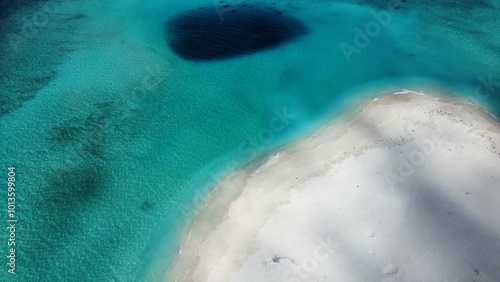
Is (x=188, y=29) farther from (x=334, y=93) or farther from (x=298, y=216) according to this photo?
(x=298, y=216)

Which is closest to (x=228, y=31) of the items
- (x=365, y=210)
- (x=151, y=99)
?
(x=151, y=99)

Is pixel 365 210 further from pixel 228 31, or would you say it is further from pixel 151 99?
pixel 228 31

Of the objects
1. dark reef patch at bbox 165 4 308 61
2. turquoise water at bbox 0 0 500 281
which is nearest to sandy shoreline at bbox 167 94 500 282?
turquoise water at bbox 0 0 500 281

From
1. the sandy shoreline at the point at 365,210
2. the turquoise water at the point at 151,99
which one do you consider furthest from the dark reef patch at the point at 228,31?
the sandy shoreline at the point at 365,210

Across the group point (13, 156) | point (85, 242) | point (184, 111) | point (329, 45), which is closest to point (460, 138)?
point (329, 45)

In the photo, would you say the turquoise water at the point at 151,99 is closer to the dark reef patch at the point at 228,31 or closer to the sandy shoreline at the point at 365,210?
the dark reef patch at the point at 228,31

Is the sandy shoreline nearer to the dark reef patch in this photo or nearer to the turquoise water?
the turquoise water
